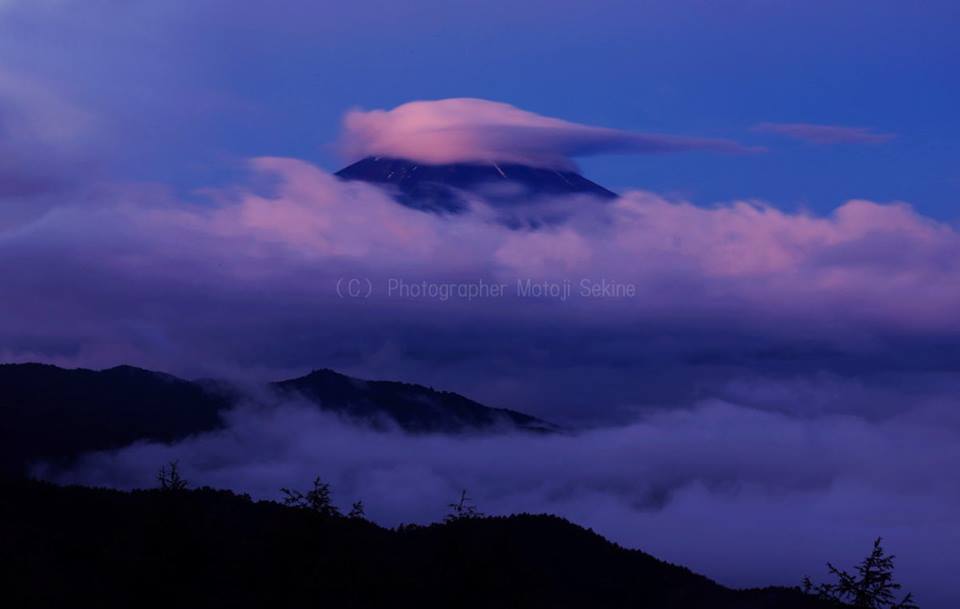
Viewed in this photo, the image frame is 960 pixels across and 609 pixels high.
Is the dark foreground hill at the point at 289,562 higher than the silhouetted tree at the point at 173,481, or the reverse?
the silhouetted tree at the point at 173,481

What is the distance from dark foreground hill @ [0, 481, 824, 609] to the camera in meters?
59.7

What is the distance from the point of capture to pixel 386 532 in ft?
397

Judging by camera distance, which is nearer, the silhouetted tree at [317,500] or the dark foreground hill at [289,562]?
the dark foreground hill at [289,562]

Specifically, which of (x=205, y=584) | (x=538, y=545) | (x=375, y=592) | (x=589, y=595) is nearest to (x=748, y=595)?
(x=589, y=595)

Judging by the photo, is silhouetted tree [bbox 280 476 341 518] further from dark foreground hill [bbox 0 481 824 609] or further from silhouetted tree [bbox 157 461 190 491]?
silhouetted tree [bbox 157 461 190 491]

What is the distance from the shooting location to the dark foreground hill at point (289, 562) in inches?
2350

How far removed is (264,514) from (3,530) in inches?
1240

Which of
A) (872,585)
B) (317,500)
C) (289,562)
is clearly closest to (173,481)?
(289,562)

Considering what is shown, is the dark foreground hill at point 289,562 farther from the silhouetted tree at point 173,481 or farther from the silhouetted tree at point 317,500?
the silhouetted tree at point 317,500

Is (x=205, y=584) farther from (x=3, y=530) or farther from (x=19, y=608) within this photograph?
(x=3, y=530)

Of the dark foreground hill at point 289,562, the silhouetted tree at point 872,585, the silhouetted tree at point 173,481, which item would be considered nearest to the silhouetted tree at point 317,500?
the dark foreground hill at point 289,562

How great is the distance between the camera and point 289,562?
60750 millimetres

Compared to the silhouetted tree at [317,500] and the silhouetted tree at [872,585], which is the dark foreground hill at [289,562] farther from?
the silhouetted tree at [872,585]

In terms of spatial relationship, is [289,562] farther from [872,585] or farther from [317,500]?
[872,585]
